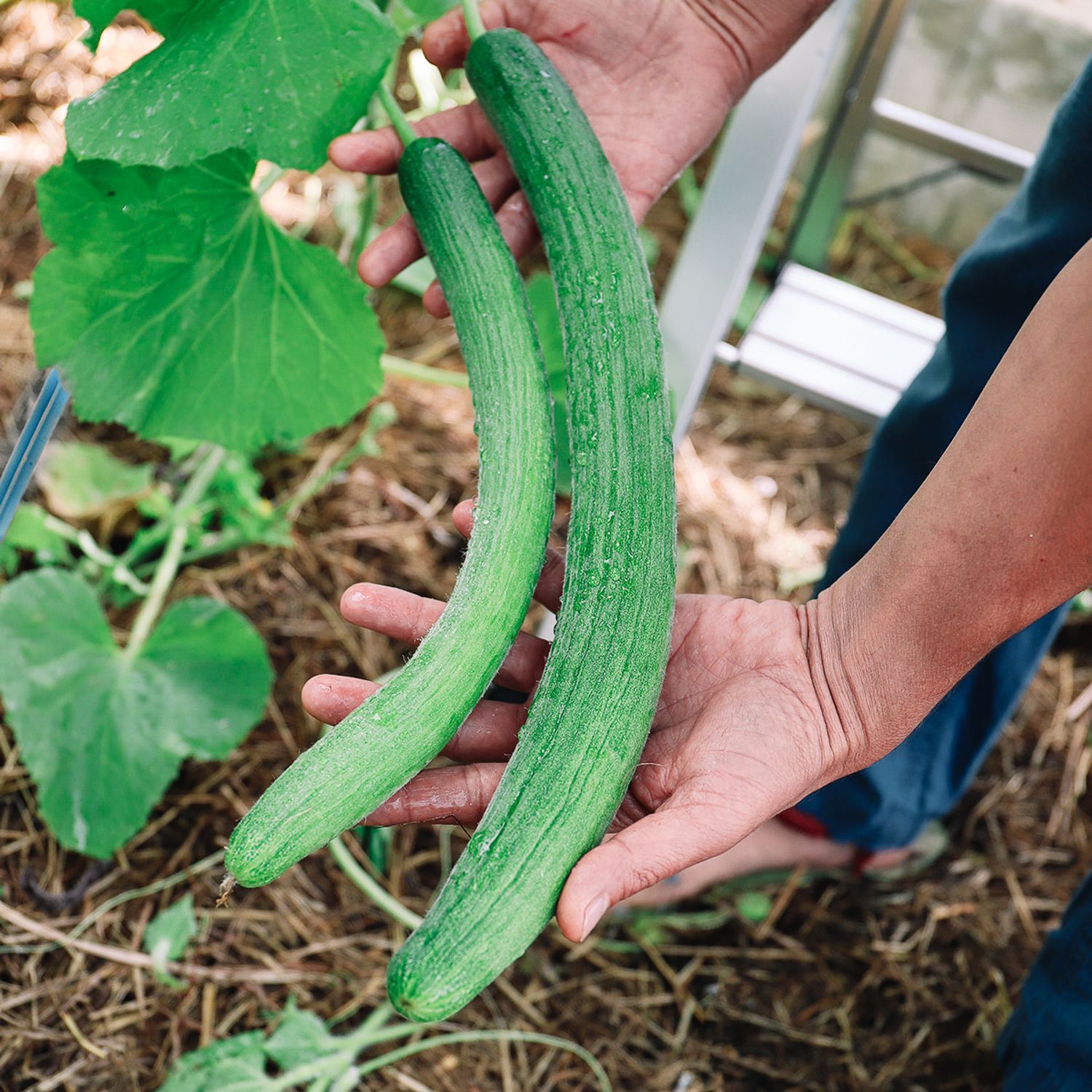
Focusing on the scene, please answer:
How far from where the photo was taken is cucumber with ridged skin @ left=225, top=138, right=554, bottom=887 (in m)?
1.28

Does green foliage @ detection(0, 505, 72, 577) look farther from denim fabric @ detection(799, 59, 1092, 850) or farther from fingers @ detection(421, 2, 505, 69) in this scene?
denim fabric @ detection(799, 59, 1092, 850)

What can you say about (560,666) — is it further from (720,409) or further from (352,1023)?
(720,409)

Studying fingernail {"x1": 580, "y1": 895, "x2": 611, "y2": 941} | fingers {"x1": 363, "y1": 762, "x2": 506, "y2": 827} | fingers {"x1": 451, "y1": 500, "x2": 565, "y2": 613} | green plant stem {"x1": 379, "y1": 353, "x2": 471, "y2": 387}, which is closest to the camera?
fingernail {"x1": 580, "y1": 895, "x2": 611, "y2": 941}

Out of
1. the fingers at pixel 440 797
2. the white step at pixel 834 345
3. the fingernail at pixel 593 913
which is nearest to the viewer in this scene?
the fingernail at pixel 593 913

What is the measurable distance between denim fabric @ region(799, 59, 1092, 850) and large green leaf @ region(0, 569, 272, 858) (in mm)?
1285

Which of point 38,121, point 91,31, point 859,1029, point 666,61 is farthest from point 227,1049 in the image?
point 38,121

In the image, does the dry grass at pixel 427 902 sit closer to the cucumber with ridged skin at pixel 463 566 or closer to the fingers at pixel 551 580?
the fingers at pixel 551 580

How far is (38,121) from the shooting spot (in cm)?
344

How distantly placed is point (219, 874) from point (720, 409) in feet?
6.72

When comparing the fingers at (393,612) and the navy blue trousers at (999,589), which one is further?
the navy blue trousers at (999,589)

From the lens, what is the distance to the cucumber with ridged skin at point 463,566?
1284mm

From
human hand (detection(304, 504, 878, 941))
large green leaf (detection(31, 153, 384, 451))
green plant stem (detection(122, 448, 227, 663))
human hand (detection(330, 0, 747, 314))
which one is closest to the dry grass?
green plant stem (detection(122, 448, 227, 663))

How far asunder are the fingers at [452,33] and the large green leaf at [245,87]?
427mm

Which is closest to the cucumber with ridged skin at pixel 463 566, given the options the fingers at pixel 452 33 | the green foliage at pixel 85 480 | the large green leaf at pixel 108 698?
the fingers at pixel 452 33
